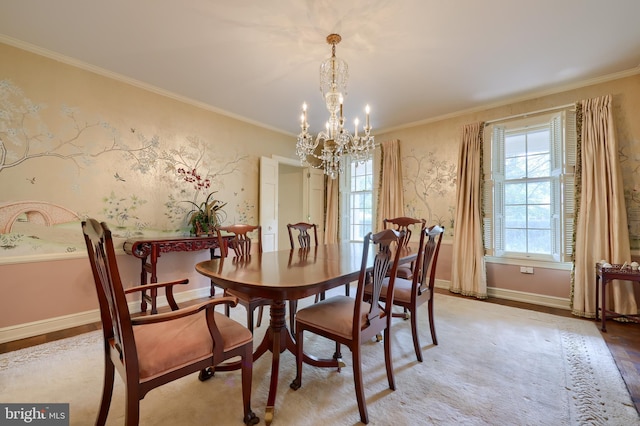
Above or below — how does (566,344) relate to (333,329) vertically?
below

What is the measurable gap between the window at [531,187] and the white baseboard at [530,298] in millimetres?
461

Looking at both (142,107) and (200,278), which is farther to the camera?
(200,278)

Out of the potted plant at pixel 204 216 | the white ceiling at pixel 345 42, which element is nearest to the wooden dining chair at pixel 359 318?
the white ceiling at pixel 345 42

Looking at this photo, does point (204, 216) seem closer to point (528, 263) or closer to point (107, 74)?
point (107, 74)

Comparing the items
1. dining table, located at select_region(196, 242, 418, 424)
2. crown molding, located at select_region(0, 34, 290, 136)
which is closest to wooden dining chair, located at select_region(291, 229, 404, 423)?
dining table, located at select_region(196, 242, 418, 424)

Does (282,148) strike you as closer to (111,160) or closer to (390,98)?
(390,98)

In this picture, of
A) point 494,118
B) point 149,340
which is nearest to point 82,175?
point 149,340

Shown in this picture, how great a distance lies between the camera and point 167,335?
132 centimetres

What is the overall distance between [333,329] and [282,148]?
3.72 m

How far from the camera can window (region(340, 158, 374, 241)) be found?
503 cm

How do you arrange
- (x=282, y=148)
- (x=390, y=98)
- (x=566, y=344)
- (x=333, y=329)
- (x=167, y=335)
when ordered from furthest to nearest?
1. (x=282, y=148)
2. (x=390, y=98)
3. (x=566, y=344)
4. (x=333, y=329)
5. (x=167, y=335)

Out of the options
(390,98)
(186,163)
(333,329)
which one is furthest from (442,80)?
(186,163)

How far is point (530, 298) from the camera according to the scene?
133 inches

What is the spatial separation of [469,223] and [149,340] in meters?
3.80
